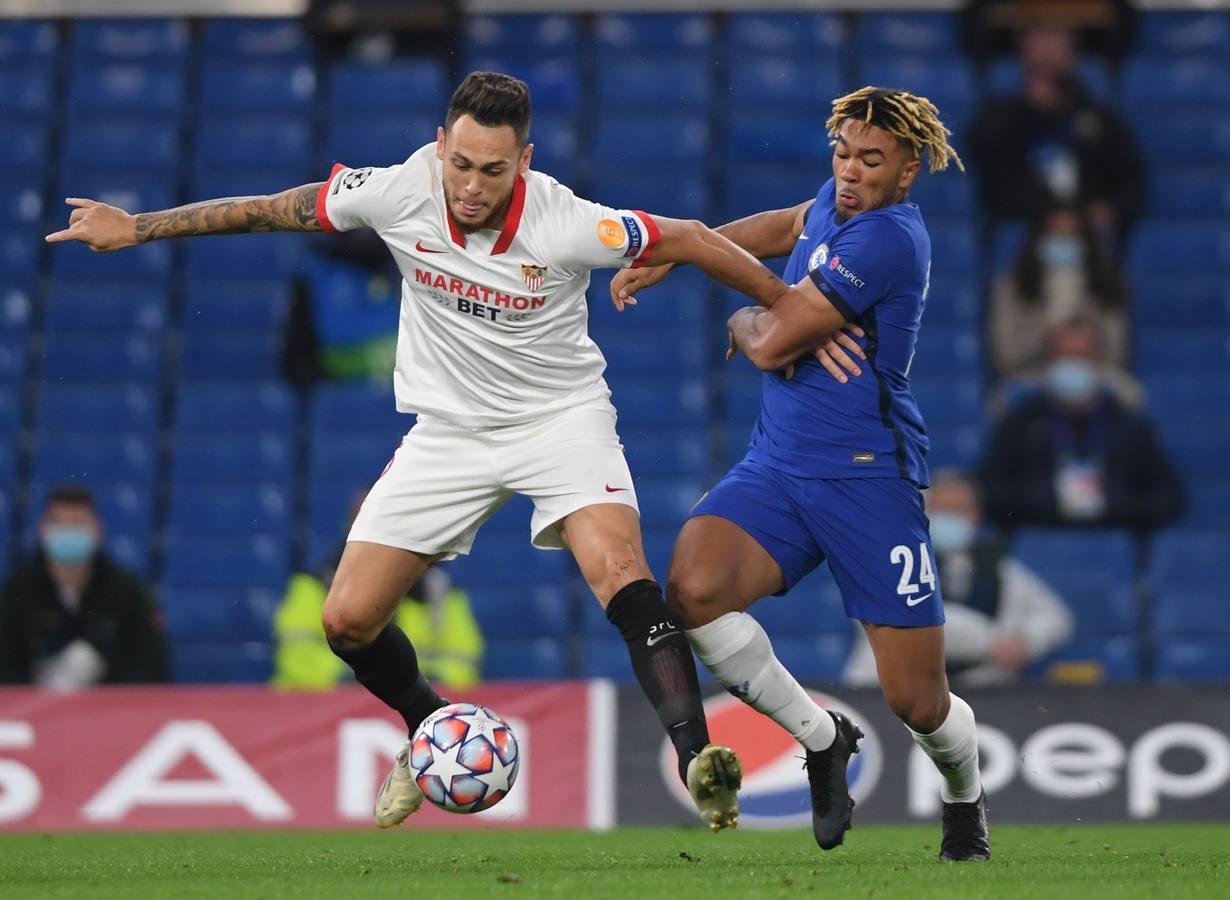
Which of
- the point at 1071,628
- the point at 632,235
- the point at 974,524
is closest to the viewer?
the point at 632,235

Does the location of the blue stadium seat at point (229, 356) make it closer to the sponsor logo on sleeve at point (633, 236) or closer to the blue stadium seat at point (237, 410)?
the blue stadium seat at point (237, 410)

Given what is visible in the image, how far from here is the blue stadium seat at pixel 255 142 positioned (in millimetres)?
12711

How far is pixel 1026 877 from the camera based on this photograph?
217 inches

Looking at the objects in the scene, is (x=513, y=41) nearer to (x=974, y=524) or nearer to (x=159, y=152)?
(x=159, y=152)

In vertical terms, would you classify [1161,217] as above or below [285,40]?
below

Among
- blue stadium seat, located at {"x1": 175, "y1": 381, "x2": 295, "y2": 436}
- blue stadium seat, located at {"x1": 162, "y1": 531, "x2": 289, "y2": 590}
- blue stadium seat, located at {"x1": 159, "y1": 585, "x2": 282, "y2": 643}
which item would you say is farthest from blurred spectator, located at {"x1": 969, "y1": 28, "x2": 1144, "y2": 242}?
blue stadium seat, located at {"x1": 159, "y1": 585, "x2": 282, "y2": 643}

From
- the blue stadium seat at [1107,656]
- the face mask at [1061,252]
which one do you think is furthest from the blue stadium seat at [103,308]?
the blue stadium seat at [1107,656]

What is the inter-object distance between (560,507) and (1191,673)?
220 inches

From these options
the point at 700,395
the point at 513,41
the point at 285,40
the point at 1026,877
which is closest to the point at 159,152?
the point at 285,40

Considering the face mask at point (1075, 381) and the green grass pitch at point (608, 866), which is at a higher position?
the face mask at point (1075, 381)

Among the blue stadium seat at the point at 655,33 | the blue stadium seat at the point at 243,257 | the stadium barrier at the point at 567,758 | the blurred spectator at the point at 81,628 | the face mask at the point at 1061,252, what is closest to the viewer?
the stadium barrier at the point at 567,758

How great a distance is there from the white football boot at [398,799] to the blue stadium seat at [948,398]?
19.0 ft

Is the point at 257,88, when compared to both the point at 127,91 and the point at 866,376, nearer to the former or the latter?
the point at 127,91

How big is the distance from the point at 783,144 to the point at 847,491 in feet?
23.0
